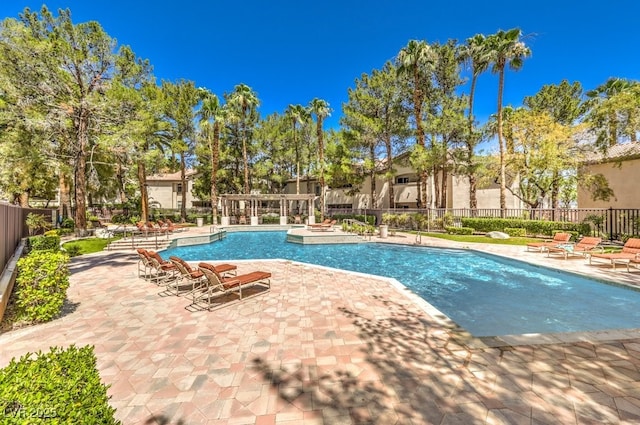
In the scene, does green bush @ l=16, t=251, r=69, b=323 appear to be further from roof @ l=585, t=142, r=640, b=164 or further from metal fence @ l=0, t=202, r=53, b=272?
roof @ l=585, t=142, r=640, b=164

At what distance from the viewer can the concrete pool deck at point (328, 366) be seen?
305 centimetres

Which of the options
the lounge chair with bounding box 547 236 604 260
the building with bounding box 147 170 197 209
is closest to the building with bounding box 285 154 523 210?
the lounge chair with bounding box 547 236 604 260

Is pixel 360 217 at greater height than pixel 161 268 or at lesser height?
greater

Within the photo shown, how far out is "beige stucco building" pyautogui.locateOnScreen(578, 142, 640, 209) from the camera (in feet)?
57.7

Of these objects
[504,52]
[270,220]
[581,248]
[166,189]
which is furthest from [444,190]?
[166,189]

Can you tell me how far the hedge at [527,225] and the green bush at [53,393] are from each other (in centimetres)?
2148

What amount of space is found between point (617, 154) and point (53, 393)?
2802 cm

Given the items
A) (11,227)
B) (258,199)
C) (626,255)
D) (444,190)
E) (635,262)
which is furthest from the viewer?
(258,199)

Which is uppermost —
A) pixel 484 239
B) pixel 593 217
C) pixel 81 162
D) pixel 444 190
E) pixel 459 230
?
pixel 81 162

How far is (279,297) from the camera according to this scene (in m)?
6.99

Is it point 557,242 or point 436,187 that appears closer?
point 557,242

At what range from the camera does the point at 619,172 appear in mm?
18594

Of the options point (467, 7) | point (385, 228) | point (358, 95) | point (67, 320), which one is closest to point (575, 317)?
point (67, 320)

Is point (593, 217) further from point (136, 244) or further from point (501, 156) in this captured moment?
point (136, 244)
